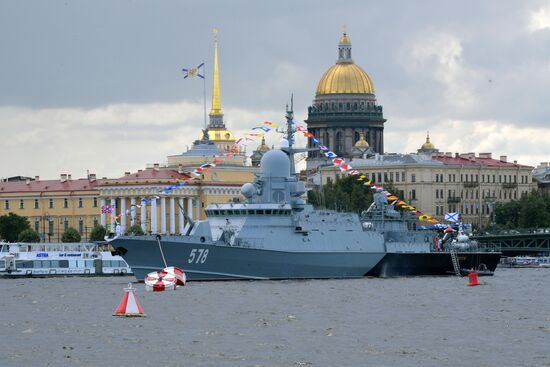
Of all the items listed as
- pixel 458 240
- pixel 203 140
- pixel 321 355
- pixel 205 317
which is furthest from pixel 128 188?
pixel 321 355

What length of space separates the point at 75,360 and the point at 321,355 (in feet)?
21.6

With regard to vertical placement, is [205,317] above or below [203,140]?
below

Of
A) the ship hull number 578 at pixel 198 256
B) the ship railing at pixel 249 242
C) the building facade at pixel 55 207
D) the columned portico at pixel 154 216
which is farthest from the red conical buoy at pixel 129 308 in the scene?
the building facade at pixel 55 207

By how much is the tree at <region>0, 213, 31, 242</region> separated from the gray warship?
58808 millimetres

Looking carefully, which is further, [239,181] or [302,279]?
[239,181]

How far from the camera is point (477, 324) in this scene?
56.5 meters

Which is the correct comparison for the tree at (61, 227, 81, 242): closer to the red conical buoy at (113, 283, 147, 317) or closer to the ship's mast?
the ship's mast

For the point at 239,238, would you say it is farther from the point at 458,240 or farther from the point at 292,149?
the point at 458,240

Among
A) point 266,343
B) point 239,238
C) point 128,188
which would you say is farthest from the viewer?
point 128,188

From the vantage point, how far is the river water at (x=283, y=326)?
47.3 m

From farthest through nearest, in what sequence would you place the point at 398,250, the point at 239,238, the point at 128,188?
the point at 128,188
the point at 398,250
the point at 239,238

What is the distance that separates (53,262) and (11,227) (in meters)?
37.7

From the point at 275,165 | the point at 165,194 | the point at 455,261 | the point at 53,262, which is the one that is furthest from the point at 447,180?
the point at 275,165

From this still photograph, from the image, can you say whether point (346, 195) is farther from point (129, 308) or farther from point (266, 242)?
point (129, 308)
